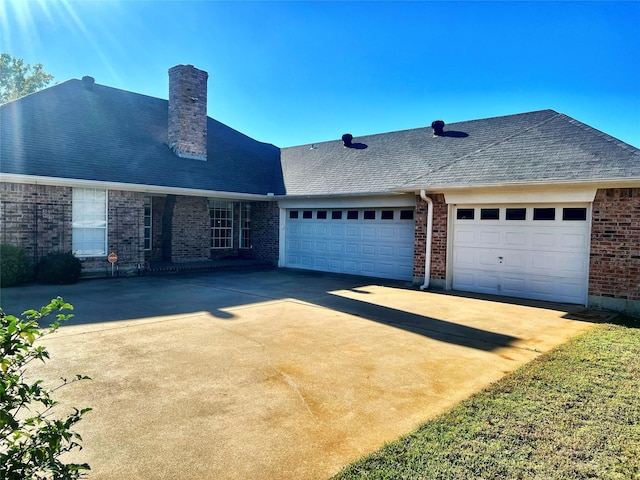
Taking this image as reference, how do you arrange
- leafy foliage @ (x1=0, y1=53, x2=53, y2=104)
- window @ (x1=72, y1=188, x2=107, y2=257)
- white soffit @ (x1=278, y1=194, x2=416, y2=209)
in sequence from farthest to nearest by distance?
leafy foliage @ (x1=0, y1=53, x2=53, y2=104), white soffit @ (x1=278, y1=194, x2=416, y2=209), window @ (x1=72, y1=188, x2=107, y2=257)

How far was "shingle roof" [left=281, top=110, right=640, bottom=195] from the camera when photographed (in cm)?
978

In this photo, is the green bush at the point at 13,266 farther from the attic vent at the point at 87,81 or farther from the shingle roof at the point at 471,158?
the shingle roof at the point at 471,158

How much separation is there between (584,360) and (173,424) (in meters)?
5.19

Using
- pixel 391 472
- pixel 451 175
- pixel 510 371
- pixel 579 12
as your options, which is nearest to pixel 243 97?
pixel 451 175

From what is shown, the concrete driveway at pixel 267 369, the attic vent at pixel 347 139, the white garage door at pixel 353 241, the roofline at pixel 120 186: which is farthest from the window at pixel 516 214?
the roofline at pixel 120 186

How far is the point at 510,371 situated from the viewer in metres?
5.29

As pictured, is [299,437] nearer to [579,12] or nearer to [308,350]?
[308,350]

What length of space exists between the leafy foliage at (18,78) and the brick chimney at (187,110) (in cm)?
2440

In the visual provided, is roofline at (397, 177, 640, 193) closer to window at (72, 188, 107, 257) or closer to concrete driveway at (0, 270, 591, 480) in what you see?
concrete driveway at (0, 270, 591, 480)

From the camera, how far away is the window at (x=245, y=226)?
62.1 ft

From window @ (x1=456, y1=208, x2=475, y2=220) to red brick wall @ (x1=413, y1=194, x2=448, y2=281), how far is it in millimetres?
369

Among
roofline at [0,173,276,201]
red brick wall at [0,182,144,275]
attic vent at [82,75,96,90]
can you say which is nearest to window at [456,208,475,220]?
roofline at [0,173,276,201]

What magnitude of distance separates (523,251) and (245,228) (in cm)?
1196

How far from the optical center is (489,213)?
11258mm
